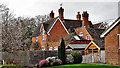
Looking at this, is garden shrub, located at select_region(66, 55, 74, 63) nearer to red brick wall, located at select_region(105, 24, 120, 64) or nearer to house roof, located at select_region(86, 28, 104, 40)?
red brick wall, located at select_region(105, 24, 120, 64)

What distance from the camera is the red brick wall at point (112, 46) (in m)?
22.1

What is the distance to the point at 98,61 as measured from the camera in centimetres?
2598

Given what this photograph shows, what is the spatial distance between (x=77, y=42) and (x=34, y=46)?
12247mm

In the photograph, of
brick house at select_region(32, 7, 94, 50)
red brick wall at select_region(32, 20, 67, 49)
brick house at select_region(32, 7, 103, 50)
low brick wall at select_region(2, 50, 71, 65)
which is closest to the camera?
low brick wall at select_region(2, 50, 71, 65)

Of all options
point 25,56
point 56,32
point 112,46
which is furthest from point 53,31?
point 112,46

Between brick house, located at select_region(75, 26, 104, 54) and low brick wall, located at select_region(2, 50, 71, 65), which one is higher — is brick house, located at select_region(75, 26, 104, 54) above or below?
above

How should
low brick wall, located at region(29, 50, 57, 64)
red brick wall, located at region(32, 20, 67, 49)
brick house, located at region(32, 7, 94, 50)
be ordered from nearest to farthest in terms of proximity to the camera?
1. low brick wall, located at region(29, 50, 57, 64)
2. brick house, located at region(32, 7, 94, 50)
3. red brick wall, located at region(32, 20, 67, 49)

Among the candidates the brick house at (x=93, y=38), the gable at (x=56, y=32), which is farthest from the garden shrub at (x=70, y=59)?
the gable at (x=56, y=32)

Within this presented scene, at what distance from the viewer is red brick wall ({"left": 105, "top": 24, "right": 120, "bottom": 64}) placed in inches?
871

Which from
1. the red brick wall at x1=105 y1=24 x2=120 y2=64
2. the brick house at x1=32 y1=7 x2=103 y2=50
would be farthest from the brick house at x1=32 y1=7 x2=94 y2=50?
the red brick wall at x1=105 y1=24 x2=120 y2=64

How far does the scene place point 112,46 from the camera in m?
22.7

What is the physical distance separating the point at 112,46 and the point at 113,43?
41 centimetres

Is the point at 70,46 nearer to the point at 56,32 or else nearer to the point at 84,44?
the point at 84,44

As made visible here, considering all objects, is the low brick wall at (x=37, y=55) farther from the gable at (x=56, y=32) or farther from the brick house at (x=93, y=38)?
the gable at (x=56, y=32)
